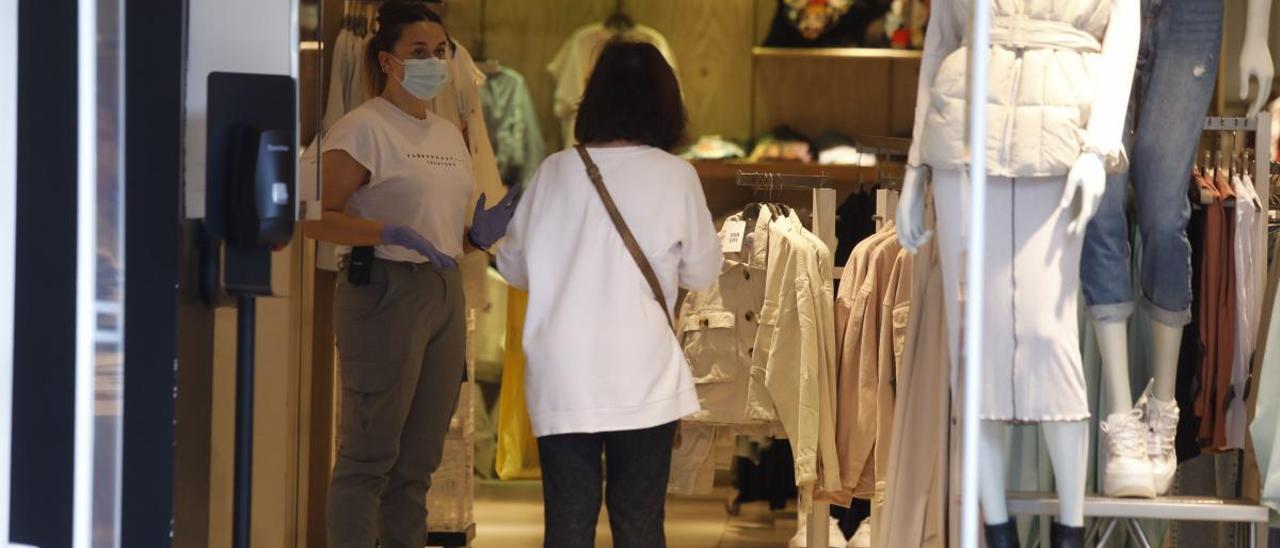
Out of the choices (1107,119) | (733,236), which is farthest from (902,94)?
(1107,119)

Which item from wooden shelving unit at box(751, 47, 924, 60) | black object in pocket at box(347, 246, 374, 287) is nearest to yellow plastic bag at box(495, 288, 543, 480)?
wooden shelving unit at box(751, 47, 924, 60)

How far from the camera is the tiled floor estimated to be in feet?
19.4

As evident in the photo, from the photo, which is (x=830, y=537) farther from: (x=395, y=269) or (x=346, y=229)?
(x=346, y=229)

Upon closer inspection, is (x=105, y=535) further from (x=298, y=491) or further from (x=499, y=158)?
(x=499, y=158)

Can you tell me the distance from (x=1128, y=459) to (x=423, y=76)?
6.56ft

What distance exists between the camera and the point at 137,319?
276 centimetres

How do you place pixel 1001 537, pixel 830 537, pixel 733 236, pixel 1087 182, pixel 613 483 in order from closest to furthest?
pixel 1087 182
pixel 1001 537
pixel 613 483
pixel 733 236
pixel 830 537

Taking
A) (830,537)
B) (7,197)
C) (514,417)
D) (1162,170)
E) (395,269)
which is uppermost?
(1162,170)

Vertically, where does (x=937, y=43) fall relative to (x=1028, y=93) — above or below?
above

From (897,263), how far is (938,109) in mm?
1455

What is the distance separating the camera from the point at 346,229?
161 inches

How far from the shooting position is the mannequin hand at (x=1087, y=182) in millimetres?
3004

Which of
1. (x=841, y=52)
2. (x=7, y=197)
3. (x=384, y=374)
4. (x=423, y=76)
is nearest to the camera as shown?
(x=7, y=197)

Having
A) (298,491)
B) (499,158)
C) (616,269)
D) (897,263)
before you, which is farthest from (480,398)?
(616,269)
